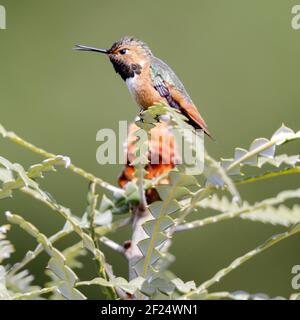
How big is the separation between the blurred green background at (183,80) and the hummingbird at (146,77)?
191cm

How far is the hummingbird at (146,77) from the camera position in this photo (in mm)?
2607

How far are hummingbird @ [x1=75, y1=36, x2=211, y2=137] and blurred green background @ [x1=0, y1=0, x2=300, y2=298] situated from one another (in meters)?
1.91

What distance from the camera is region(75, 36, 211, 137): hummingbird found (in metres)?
2.61

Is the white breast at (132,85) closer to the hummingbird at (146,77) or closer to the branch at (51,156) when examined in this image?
the hummingbird at (146,77)

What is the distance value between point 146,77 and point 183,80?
3.23 meters

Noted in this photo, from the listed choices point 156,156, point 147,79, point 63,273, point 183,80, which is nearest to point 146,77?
point 147,79

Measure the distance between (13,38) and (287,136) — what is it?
6469 millimetres

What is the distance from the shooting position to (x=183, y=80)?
591 cm

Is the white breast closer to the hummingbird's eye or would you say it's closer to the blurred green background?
the hummingbird's eye

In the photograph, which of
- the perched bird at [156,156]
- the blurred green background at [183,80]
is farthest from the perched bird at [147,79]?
the blurred green background at [183,80]

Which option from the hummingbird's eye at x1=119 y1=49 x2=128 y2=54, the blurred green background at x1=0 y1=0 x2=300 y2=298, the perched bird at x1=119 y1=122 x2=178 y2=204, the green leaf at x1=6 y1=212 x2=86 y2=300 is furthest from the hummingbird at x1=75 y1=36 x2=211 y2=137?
the blurred green background at x1=0 y1=0 x2=300 y2=298

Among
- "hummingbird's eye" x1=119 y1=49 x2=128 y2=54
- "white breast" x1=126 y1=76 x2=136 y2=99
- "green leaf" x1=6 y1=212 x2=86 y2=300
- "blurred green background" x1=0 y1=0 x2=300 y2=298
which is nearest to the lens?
"green leaf" x1=6 y1=212 x2=86 y2=300
